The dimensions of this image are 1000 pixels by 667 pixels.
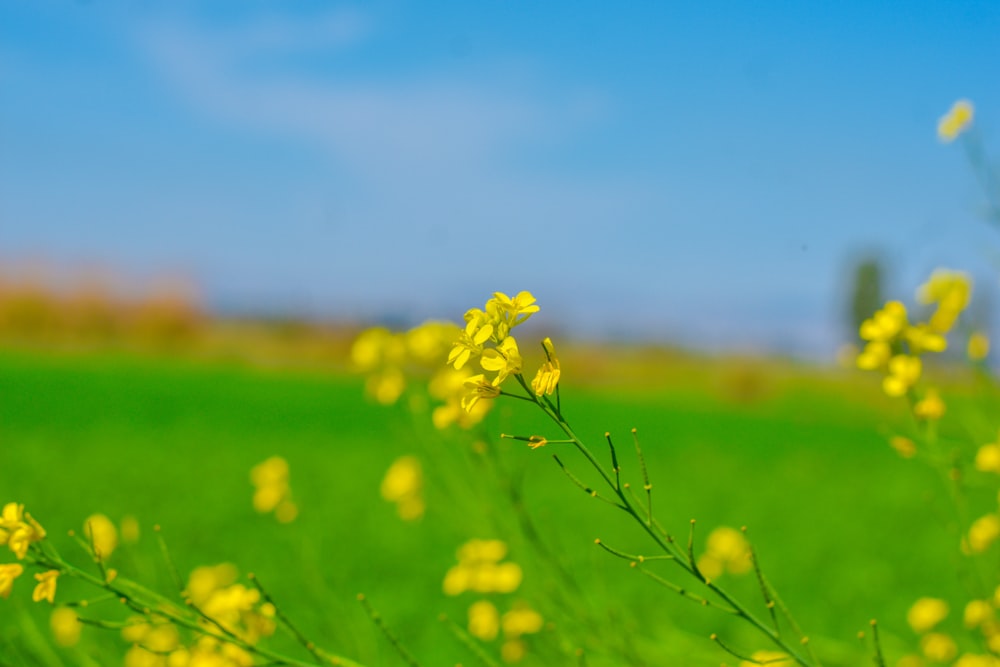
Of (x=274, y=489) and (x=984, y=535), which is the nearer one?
(x=984, y=535)

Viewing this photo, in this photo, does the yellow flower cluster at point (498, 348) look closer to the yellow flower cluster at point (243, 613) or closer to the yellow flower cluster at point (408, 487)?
the yellow flower cluster at point (243, 613)

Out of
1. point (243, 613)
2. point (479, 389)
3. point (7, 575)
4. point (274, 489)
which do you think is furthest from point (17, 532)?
point (274, 489)

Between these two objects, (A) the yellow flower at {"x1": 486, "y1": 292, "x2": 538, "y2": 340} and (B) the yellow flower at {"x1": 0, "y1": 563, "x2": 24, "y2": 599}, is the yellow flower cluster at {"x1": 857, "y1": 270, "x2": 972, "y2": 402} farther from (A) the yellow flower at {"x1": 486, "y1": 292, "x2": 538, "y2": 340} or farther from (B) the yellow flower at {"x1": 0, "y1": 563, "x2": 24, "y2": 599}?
(B) the yellow flower at {"x1": 0, "y1": 563, "x2": 24, "y2": 599}

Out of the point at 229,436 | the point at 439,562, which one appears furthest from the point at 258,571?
the point at 229,436

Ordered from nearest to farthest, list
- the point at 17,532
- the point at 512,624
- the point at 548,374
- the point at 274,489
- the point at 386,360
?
the point at 548,374 → the point at 17,532 → the point at 512,624 → the point at 386,360 → the point at 274,489

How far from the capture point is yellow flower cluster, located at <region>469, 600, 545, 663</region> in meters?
1.57

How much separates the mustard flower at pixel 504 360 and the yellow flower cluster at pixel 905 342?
69cm

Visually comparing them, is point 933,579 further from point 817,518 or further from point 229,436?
point 229,436

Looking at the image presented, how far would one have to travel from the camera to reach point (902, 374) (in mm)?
1141

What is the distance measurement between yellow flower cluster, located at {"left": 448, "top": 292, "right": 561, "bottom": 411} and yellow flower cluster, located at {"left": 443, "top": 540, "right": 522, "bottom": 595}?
39.5 inches

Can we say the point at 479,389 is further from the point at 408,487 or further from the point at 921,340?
the point at 408,487

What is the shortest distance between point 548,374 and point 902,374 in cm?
70

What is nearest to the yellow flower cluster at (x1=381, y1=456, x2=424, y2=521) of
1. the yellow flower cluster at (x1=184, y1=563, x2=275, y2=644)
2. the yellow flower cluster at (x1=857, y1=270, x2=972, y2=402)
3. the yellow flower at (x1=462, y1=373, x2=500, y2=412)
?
the yellow flower cluster at (x1=184, y1=563, x2=275, y2=644)

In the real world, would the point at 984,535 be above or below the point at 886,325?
below
